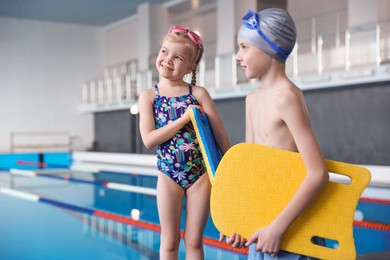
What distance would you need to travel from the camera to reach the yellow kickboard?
4.17ft

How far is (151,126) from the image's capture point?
1.79 meters

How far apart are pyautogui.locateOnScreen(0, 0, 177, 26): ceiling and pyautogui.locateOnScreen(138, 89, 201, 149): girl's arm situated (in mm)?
13994

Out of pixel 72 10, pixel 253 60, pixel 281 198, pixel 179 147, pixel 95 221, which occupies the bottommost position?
pixel 95 221

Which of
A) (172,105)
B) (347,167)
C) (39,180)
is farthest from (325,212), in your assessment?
(39,180)

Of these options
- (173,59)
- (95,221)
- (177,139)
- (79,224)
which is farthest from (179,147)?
(95,221)

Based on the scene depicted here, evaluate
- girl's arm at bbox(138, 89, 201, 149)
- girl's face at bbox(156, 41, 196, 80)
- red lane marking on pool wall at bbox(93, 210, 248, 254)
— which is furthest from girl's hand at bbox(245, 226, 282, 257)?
red lane marking on pool wall at bbox(93, 210, 248, 254)

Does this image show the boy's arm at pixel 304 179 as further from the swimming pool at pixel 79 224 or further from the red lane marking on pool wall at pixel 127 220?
the red lane marking on pool wall at pixel 127 220

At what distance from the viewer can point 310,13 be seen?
1416 cm

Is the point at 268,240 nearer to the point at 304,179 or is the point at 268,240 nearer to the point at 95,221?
the point at 304,179

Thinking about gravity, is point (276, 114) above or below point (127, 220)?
above

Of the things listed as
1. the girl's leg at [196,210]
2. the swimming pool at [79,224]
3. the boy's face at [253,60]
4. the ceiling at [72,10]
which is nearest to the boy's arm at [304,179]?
the boy's face at [253,60]

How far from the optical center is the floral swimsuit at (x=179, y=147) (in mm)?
1803

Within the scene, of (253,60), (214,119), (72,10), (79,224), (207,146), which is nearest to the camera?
(253,60)

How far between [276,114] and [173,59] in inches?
22.9
